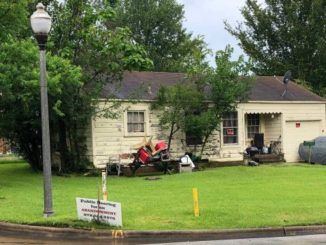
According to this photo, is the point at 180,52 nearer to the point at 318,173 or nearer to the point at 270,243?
the point at 318,173

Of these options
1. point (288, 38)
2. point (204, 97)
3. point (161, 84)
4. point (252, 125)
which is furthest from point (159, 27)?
point (204, 97)

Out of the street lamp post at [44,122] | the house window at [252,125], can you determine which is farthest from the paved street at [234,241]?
the house window at [252,125]

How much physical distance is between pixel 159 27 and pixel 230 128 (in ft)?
91.5

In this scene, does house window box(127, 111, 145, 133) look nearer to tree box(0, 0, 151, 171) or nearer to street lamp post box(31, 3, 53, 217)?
tree box(0, 0, 151, 171)

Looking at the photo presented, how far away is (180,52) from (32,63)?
117 feet

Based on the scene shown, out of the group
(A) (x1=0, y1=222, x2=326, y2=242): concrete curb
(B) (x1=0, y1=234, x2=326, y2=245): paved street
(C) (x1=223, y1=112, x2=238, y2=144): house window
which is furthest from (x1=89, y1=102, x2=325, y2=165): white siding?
(B) (x1=0, y1=234, x2=326, y2=245): paved street

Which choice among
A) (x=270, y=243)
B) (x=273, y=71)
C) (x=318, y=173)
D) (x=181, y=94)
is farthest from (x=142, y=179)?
(x=273, y=71)

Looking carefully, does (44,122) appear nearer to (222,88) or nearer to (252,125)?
(222,88)

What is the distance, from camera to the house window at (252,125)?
96.5 ft

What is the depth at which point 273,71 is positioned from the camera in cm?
4341

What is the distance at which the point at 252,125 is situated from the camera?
29656 mm

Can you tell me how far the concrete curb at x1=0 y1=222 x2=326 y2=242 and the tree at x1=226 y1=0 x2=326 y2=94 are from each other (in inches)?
1244

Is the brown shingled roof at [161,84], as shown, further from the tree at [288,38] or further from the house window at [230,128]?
the tree at [288,38]

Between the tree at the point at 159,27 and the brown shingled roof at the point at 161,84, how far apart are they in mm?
21278
